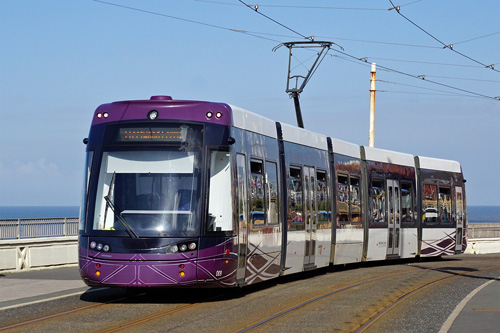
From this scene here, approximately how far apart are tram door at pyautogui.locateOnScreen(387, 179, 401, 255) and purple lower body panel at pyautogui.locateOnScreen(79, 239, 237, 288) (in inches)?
484

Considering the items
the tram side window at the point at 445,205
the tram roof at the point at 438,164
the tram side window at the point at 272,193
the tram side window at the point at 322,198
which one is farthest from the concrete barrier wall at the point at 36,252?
the tram side window at the point at 445,205

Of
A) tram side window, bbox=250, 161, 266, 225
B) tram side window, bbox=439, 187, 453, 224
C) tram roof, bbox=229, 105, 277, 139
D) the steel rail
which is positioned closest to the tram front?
tram roof, bbox=229, 105, 277, 139

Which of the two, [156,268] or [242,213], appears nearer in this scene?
[156,268]

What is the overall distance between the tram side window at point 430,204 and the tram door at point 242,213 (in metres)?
13.7

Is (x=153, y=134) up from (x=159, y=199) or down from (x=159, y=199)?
up

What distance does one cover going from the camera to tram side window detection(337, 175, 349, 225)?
71.7 feet

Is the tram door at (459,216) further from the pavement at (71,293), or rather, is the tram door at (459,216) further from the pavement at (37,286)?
the pavement at (37,286)

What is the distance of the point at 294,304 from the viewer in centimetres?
1445

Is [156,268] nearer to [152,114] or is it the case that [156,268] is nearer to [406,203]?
[152,114]

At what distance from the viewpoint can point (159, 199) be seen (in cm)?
1391

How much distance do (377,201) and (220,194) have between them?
11.3 metres

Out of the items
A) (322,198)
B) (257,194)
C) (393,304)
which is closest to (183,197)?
(257,194)

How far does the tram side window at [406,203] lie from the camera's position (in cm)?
2656

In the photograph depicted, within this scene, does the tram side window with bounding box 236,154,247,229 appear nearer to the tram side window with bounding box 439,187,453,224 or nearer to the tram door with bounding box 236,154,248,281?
the tram door with bounding box 236,154,248,281
